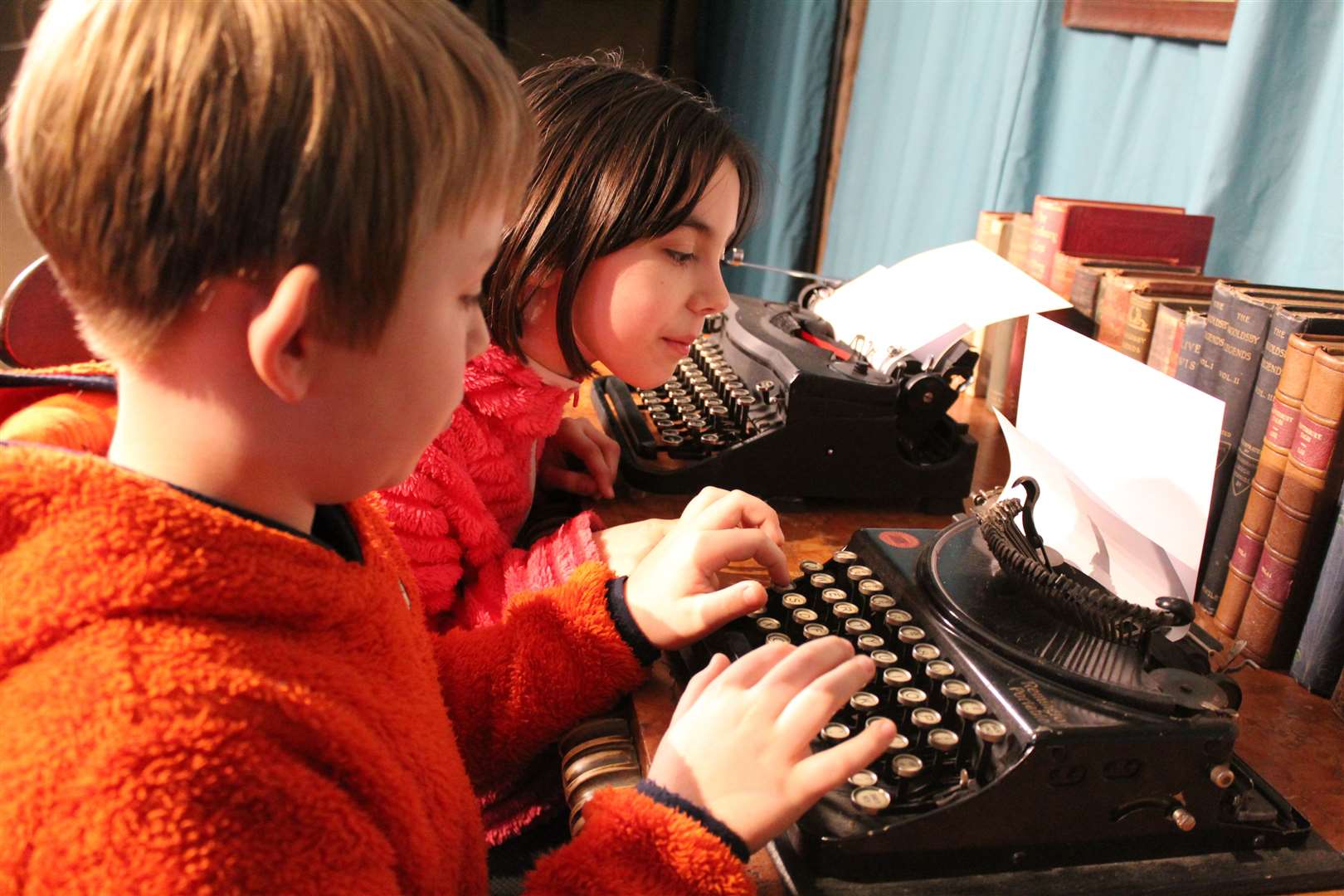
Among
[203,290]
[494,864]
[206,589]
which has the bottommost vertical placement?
[494,864]

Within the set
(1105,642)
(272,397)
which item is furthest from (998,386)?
(272,397)

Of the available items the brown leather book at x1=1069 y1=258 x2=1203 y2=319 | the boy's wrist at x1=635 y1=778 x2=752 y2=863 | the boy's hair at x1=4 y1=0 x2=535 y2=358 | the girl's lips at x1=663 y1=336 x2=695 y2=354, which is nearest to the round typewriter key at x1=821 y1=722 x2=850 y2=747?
the boy's wrist at x1=635 y1=778 x2=752 y2=863

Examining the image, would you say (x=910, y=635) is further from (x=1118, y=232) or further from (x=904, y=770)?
(x=1118, y=232)

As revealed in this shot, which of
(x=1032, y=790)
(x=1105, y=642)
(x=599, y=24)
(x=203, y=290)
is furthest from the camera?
(x=599, y=24)

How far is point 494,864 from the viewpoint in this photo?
97 centimetres

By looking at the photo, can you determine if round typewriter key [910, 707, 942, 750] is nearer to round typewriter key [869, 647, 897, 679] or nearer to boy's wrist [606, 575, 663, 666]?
round typewriter key [869, 647, 897, 679]

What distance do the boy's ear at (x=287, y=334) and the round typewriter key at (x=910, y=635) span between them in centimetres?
48

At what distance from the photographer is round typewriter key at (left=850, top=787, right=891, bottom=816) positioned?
645 mm

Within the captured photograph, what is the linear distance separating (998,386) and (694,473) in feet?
1.90

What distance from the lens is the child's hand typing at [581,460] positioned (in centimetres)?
123

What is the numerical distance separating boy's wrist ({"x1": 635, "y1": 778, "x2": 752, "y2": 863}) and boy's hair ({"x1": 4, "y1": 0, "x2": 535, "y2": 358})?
0.32 m

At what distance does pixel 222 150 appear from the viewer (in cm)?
47

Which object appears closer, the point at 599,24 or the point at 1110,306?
the point at 1110,306

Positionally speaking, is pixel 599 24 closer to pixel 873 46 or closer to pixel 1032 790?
pixel 873 46
